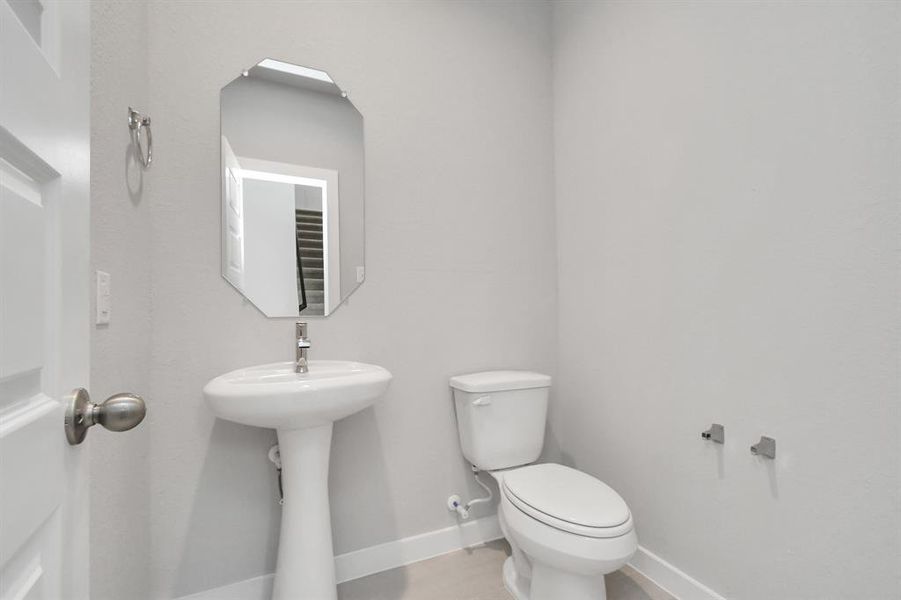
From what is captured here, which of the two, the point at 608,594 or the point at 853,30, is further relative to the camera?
the point at 608,594

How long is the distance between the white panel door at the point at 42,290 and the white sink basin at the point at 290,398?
592mm

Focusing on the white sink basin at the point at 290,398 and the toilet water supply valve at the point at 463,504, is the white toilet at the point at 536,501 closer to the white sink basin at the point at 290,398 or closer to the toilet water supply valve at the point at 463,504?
the toilet water supply valve at the point at 463,504

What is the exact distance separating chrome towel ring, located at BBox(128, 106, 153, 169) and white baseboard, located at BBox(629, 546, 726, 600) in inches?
83.7

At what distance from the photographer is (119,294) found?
106cm

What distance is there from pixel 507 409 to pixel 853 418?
999 millimetres

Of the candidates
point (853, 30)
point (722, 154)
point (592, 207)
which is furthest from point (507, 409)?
point (853, 30)

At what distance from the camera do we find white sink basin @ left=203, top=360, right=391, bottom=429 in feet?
3.63

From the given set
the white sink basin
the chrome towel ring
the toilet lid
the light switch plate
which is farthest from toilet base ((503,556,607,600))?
the chrome towel ring

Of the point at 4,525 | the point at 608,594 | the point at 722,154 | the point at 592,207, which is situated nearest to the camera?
the point at 4,525

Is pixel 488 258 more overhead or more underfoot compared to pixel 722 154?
more underfoot

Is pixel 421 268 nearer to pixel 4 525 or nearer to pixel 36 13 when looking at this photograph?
pixel 36 13

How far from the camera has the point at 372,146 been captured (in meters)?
1.68

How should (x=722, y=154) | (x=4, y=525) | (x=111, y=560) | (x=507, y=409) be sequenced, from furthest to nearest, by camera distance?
(x=507, y=409) < (x=722, y=154) < (x=111, y=560) < (x=4, y=525)

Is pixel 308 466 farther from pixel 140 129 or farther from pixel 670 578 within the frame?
pixel 670 578
